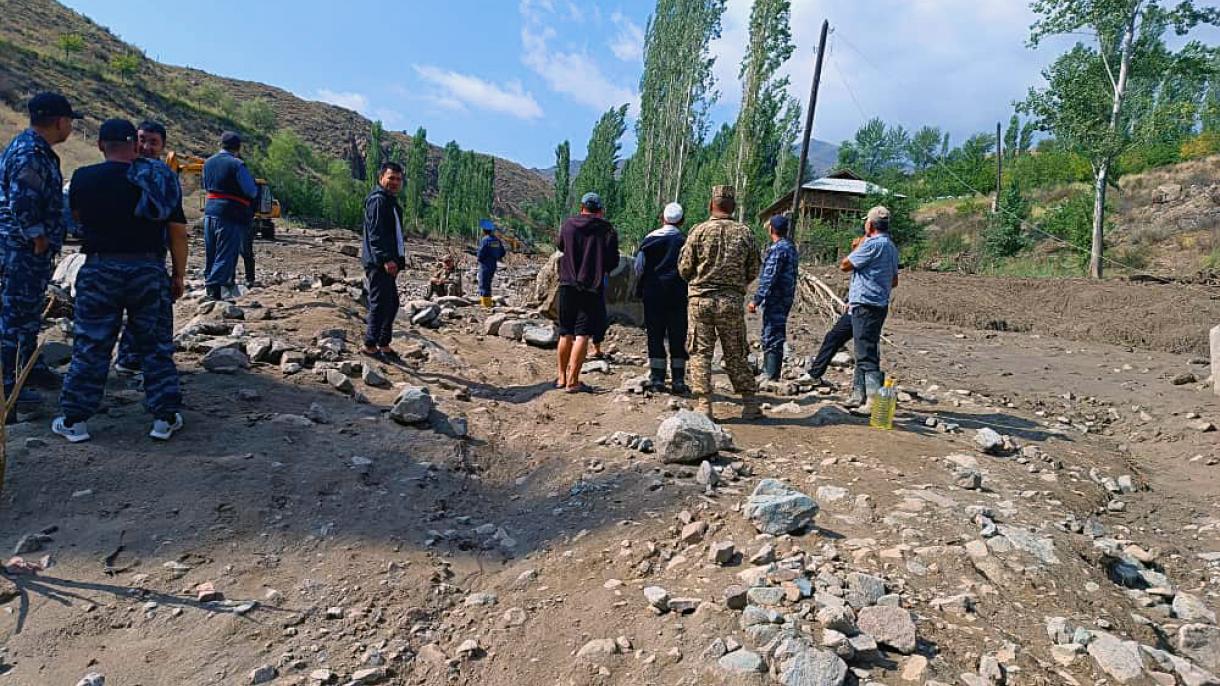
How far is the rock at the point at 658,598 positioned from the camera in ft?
8.46

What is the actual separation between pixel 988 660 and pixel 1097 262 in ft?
61.5

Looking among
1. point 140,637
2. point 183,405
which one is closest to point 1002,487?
point 140,637

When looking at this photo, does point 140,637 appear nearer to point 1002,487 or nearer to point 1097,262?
point 1002,487

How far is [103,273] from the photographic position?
11.4 feet

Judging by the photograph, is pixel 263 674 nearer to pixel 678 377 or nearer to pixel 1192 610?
pixel 1192 610

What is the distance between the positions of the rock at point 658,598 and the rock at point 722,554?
0.34 metres

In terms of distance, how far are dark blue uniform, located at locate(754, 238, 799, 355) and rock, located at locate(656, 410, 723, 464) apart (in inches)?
104

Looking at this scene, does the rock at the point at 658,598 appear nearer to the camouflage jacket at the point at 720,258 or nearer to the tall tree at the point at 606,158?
the camouflage jacket at the point at 720,258

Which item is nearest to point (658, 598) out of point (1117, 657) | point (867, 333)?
point (1117, 657)

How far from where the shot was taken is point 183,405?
13.6 feet

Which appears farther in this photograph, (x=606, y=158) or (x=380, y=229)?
(x=606, y=158)

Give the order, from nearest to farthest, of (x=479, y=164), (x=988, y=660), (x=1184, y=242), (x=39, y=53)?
(x=988, y=660) < (x=1184, y=242) < (x=39, y=53) < (x=479, y=164)

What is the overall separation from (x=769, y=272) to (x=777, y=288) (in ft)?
0.66

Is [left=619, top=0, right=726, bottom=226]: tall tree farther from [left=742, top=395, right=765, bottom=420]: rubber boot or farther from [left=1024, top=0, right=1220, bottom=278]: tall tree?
[left=742, top=395, right=765, bottom=420]: rubber boot
